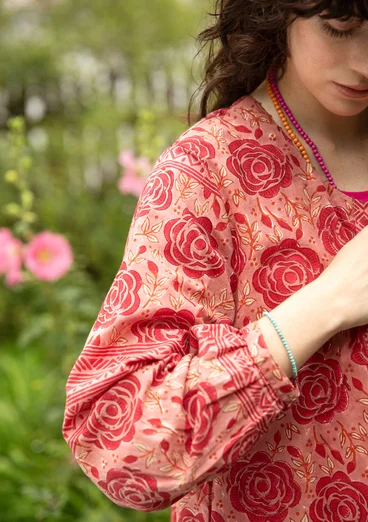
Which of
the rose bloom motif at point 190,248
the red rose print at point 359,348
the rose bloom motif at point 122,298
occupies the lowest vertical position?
the red rose print at point 359,348

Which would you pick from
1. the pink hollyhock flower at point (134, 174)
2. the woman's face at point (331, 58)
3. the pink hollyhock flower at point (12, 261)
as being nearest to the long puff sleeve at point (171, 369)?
the woman's face at point (331, 58)

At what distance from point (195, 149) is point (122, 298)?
274mm

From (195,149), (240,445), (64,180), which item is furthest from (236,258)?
(64,180)

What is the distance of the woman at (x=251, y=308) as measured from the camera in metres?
1.08

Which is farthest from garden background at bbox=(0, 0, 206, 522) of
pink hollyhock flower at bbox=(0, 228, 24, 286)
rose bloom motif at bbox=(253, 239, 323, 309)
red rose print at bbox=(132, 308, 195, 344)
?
red rose print at bbox=(132, 308, 195, 344)

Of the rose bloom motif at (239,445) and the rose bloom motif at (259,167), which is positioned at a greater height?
the rose bloom motif at (259,167)

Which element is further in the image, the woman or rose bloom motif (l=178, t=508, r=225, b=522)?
rose bloom motif (l=178, t=508, r=225, b=522)

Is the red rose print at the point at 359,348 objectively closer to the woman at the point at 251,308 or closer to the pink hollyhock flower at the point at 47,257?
the woman at the point at 251,308

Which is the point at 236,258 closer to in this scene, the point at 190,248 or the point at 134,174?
the point at 190,248

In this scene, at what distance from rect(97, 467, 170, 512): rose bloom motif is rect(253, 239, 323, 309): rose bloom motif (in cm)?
34

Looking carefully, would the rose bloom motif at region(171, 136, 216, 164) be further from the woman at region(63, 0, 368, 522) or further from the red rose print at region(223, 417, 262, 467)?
the red rose print at region(223, 417, 262, 467)

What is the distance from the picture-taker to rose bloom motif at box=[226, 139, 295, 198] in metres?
1.26

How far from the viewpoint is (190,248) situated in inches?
45.8

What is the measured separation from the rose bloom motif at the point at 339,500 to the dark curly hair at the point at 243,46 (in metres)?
0.68
